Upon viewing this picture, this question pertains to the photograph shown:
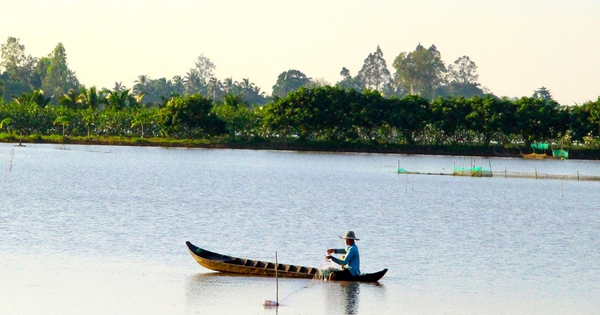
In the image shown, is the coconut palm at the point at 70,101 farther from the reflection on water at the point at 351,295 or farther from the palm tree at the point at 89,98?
the reflection on water at the point at 351,295

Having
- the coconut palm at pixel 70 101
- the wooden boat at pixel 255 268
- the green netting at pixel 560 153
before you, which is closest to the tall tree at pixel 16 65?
the coconut palm at pixel 70 101

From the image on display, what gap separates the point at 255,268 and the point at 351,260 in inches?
92.5

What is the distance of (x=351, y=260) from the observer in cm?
2234

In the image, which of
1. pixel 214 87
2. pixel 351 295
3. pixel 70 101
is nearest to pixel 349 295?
pixel 351 295

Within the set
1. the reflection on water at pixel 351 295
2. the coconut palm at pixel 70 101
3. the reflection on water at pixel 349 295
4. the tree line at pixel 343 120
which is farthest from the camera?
the coconut palm at pixel 70 101

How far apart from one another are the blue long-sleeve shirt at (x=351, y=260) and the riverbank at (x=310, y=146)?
252ft

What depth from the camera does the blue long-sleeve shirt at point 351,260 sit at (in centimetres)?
2214

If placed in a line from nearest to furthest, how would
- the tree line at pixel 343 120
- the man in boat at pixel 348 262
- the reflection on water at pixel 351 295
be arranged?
the reflection on water at pixel 351 295, the man in boat at pixel 348 262, the tree line at pixel 343 120

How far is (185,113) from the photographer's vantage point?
96.3 metres

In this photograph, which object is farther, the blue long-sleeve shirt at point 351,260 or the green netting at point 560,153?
the green netting at point 560,153

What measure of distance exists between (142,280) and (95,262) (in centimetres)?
283

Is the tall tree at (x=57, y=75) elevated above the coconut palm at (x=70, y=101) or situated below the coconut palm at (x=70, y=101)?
above

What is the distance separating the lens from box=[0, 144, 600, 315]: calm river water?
20.5 meters

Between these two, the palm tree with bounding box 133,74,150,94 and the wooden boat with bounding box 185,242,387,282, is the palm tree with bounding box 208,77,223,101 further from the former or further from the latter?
the wooden boat with bounding box 185,242,387,282
